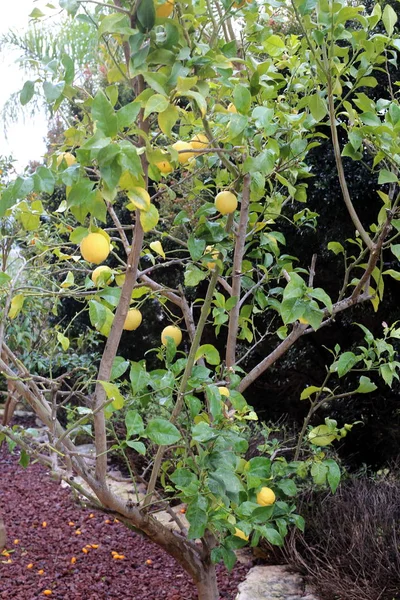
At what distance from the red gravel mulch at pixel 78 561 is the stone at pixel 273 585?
0.06m

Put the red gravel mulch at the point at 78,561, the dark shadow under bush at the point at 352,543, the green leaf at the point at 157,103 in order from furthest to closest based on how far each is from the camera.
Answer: the red gravel mulch at the point at 78,561
the dark shadow under bush at the point at 352,543
the green leaf at the point at 157,103

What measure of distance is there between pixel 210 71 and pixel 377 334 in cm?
271

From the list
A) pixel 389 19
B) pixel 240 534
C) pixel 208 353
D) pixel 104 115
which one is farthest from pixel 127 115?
pixel 240 534

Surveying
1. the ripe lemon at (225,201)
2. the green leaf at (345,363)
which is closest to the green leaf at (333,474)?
the green leaf at (345,363)

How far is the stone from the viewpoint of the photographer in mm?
2443

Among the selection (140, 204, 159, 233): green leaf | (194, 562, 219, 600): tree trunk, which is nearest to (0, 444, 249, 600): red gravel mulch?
(194, 562, 219, 600): tree trunk

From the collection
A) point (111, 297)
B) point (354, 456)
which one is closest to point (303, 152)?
point (111, 297)

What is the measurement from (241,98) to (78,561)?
2.40 m

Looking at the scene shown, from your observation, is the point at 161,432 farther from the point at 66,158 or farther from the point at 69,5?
the point at 69,5

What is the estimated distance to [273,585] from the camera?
2549 mm

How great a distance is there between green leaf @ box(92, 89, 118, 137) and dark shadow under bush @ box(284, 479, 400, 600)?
175 centimetres

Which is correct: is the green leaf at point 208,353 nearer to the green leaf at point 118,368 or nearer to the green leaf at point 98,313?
the green leaf at point 118,368

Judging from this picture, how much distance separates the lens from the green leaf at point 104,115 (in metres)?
0.92

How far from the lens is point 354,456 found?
3705mm
